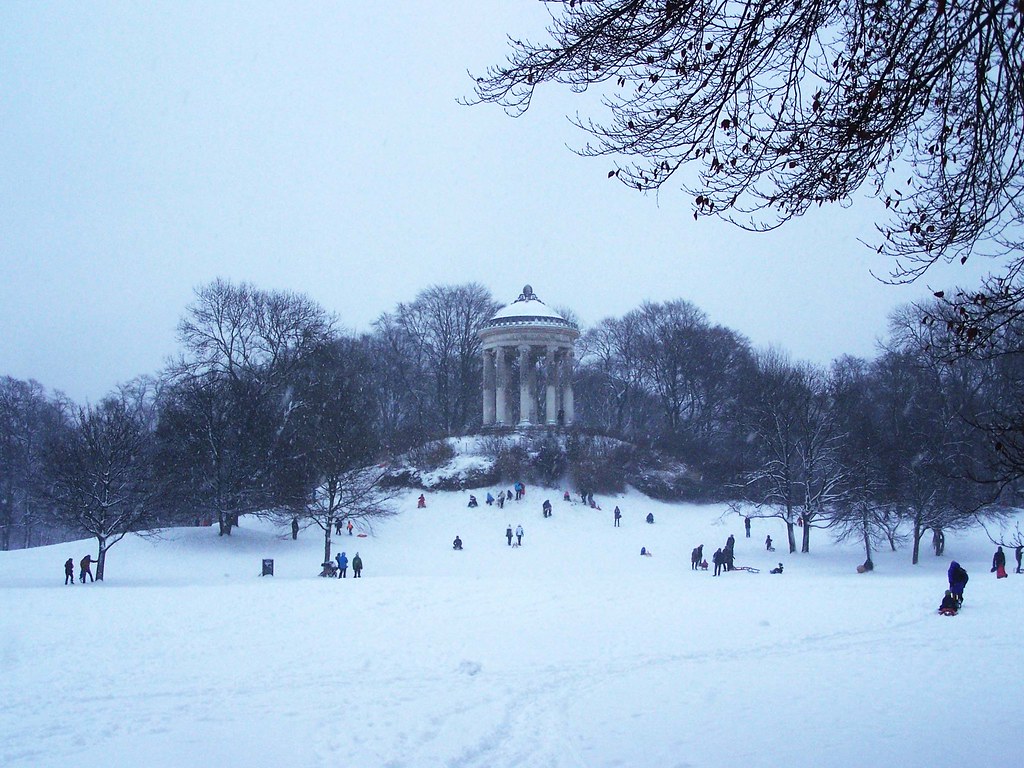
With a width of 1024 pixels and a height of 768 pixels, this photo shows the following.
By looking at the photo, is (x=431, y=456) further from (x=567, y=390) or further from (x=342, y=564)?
(x=342, y=564)

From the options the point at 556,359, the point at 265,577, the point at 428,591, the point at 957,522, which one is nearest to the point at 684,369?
the point at 556,359

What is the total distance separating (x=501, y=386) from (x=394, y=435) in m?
6.87

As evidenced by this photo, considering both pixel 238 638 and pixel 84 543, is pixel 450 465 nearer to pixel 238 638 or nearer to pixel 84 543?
pixel 84 543

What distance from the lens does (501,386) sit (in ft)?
161

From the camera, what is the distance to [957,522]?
31.0 m

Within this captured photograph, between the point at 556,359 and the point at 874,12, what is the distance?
43.6m

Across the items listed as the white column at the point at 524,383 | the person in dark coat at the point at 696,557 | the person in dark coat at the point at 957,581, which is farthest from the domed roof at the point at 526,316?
the person in dark coat at the point at 957,581

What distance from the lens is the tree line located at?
30.5m

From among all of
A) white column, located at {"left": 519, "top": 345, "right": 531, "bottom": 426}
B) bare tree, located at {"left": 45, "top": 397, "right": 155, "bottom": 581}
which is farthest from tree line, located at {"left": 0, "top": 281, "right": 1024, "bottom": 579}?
white column, located at {"left": 519, "top": 345, "right": 531, "bottom": 426}

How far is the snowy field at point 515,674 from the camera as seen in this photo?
850 cm

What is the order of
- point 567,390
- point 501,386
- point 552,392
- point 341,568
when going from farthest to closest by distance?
point 567,390, point 552,392, point 501,386, point 341,568

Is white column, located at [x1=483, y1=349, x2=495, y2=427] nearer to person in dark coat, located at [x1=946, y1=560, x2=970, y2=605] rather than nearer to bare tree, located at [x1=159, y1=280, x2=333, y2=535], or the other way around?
bare tree, located at [x1=159, y1=280, x2=333, y2=535]

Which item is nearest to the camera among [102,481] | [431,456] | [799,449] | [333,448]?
[102,481]

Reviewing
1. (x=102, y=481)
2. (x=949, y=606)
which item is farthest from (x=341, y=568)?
(x=949, y=606)
